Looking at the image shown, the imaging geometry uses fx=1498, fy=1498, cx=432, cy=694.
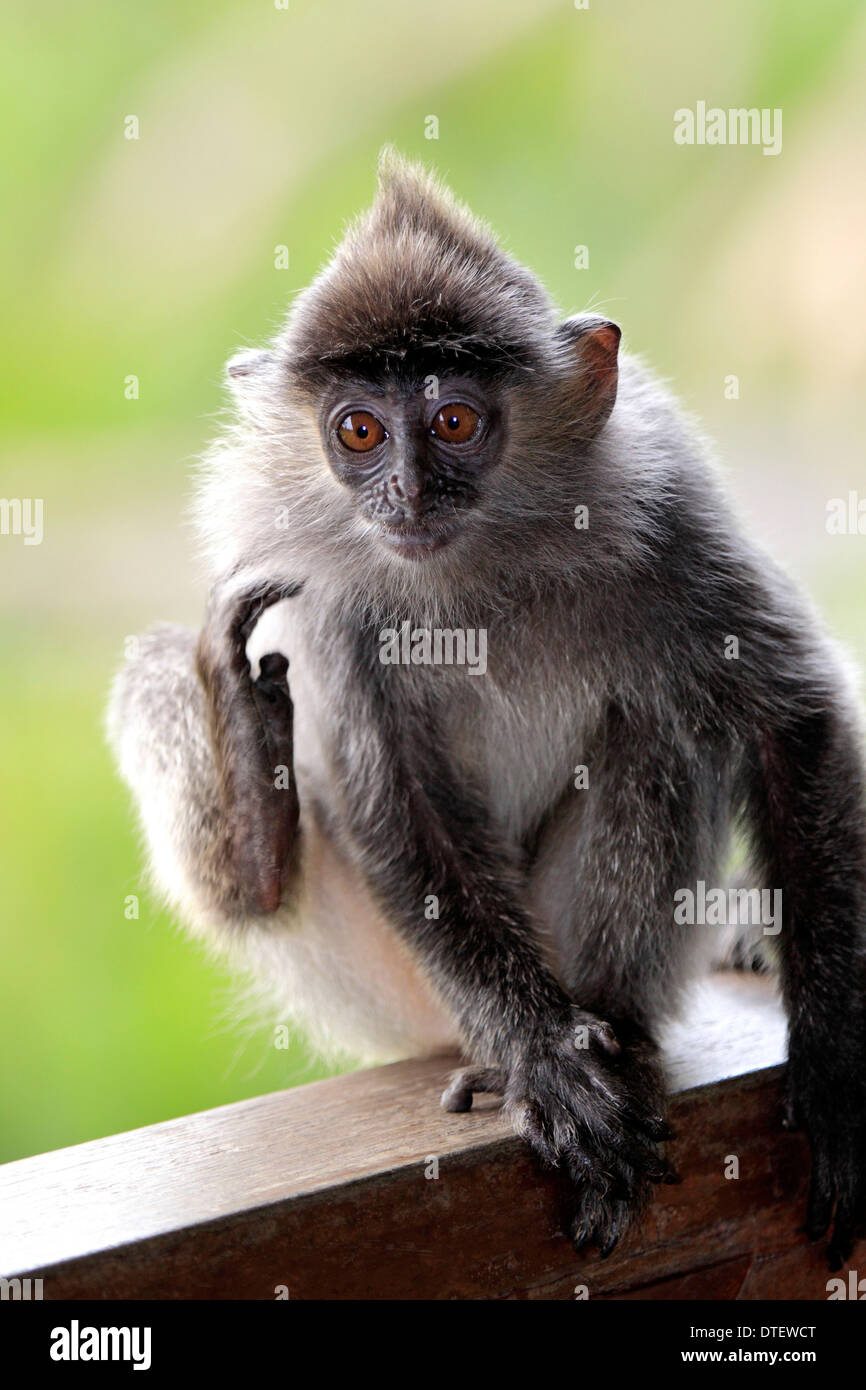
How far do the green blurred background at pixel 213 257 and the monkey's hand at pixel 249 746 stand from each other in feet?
3.45

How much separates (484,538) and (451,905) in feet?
2.11

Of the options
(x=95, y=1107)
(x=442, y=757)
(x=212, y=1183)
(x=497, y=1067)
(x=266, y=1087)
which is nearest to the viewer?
(x=212, y=1183)

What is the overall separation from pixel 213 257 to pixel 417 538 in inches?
70.3

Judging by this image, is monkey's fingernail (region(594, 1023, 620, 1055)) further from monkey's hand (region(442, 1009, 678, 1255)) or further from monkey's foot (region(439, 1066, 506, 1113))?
monkey's foot (region(439, 1066, 506, 1113))

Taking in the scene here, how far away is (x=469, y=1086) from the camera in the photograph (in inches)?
96.0

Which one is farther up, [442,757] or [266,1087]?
[442,757]

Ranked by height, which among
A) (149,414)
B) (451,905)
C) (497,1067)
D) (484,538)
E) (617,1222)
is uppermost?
(149,414)

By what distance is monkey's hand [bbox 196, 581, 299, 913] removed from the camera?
265cm

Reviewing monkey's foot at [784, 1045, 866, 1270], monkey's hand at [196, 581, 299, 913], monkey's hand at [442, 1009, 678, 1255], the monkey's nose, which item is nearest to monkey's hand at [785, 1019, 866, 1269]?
monkey's foot at [784, 1045, 866, 1270]

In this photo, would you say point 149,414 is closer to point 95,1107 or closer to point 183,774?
point 183,774

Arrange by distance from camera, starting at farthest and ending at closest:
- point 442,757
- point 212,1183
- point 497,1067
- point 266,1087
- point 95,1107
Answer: point 266,1087, point 95,1107, point 442,757, point 497,1067, point 212,1183

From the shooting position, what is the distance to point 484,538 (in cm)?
262

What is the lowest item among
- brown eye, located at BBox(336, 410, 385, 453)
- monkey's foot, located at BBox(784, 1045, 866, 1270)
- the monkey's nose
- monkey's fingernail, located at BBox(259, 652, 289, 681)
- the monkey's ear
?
monkey's foot, located at BBox(784, 1045, 866, 1270)

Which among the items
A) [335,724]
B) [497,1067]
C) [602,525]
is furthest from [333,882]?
[602,525]
